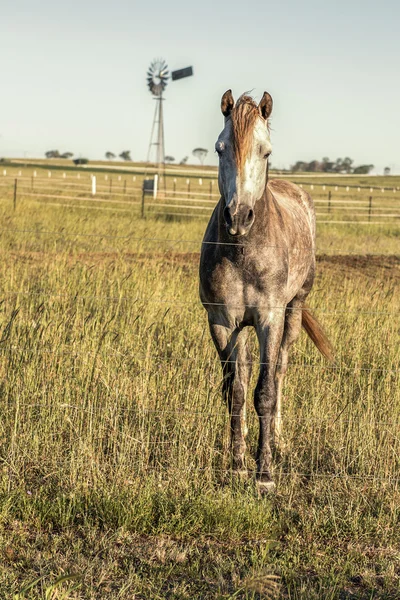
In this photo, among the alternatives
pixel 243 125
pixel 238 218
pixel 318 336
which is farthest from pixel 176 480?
pixel 318 336

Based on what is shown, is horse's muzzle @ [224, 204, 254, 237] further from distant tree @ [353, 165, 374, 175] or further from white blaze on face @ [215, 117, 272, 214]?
distant tree @ [353, 165, 374, 175]

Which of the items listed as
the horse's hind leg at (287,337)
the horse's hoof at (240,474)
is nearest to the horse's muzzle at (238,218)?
the horse's hoof at (240,474)

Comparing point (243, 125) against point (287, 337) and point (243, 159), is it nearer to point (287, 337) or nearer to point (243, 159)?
point (243, 159)

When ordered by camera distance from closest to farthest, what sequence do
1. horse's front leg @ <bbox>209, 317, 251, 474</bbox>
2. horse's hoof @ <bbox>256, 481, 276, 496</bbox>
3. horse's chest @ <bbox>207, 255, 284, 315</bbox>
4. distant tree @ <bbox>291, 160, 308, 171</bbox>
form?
horse's hoof @ <bbox>256, 481, 276, 496</bbox>, horse's chest @ <bbox>207, 255, 284, 315</bbox>, horse's front leg @ <bbox>209, 317, 251, 474</bbox>, distant tree @ <bbox>291, 160, 308, 171</bbox>

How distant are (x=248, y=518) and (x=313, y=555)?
1.37ft

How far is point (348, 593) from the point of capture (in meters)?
3.65

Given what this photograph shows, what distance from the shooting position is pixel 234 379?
517 cm

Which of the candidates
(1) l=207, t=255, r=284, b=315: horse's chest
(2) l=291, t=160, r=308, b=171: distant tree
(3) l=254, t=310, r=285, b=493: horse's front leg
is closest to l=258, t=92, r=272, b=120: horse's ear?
(1) l=207, t=255, r=284, b=315: horse's chest

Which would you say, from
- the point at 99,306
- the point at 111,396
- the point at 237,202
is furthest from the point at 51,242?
the point at 237,202

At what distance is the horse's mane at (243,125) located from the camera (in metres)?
4.42

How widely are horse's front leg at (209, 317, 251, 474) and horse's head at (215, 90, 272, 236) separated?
0.94m

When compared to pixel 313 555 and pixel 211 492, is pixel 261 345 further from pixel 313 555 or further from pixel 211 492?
pixel 313 555

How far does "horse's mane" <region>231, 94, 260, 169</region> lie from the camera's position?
14.5ft

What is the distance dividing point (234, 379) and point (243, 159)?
5.19 ft
